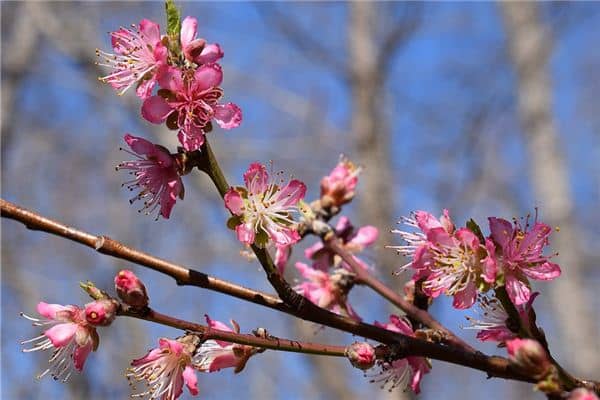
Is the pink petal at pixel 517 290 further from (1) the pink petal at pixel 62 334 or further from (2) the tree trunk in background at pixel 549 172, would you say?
(2) the tree trunk in background at pixel 549 172

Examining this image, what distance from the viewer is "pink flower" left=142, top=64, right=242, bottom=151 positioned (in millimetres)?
1098

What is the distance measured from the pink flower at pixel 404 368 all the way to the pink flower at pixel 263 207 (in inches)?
8.5

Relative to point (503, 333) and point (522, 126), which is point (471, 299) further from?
point (522, 126)

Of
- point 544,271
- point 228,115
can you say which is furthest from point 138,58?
point 544,271

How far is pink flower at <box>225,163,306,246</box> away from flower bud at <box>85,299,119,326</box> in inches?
8.0

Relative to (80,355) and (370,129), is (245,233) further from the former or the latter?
(370,129)

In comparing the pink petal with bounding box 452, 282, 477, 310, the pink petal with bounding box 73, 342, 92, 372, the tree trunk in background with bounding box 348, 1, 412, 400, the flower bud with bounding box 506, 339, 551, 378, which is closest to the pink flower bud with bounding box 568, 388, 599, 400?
the flower bud with bounding box 506, 339, 551, 378

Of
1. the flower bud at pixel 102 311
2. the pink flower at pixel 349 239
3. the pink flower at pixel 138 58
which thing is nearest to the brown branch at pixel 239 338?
the flower bud at pixel 102 311

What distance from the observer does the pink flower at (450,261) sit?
1126 mm

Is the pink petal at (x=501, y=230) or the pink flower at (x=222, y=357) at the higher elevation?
the pink petal at (x=501, y=230)

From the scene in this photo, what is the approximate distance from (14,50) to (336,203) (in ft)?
17.3

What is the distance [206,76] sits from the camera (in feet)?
3.78

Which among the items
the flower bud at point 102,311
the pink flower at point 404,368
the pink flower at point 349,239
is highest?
the pink flower at point 349,239

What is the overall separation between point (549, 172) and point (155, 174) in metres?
7.25
